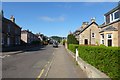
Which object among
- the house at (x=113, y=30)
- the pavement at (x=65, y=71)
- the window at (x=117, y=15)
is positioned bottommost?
the pavement at (x=65, y=71)

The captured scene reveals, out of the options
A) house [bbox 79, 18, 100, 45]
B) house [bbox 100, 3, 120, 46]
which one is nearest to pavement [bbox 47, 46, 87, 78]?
house [bbox 100, 3, 120, 46]

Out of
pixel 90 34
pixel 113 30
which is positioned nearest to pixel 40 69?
pixel 113 30

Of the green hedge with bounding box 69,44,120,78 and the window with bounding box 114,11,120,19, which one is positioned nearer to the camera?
the green hedge with bounding box 69,44,120,78

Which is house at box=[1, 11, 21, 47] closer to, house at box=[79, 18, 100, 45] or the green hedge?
house at box=[79, 18, 100, 45]

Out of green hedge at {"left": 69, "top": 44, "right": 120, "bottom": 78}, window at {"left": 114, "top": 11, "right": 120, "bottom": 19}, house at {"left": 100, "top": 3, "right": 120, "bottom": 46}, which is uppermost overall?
window at {"left": 114, "top": 11, "right": 120, "bottom": 19}

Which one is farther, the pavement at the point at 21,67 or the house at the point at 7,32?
the house at the point at 7,32

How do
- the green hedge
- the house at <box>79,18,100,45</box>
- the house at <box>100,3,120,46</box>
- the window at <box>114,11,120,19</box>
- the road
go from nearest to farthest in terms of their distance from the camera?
the green hedge < the road < the house at <box>100,3,120,46</box> < the window at <box>114,11,120,19</box> < the house at <box>79,18,100,45</box>

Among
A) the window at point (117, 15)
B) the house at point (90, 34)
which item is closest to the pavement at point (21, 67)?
the window at point (117, 15)

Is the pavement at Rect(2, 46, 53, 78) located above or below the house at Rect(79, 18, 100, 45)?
below

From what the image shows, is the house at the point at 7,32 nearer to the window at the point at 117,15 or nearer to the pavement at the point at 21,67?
the window at the point at 117,15

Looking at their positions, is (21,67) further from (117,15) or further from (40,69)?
(117,15)

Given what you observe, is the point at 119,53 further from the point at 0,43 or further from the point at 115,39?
the point at 0,43

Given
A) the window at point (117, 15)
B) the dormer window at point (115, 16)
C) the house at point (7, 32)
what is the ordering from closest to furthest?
1. the window at point (117, 15)
2. the dormer window at point (115, 16)
3. the house at point (7, 32)

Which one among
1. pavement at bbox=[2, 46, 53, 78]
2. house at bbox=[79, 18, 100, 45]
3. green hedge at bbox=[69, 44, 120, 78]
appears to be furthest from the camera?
house at bbox=[79, 18, 100, 45]
